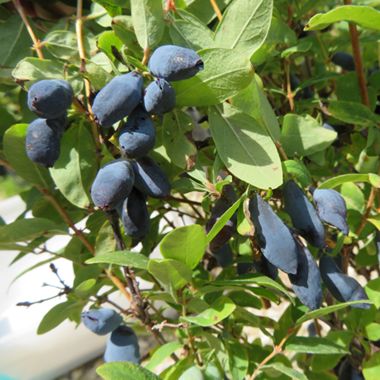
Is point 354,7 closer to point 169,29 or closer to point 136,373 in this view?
point 169,29

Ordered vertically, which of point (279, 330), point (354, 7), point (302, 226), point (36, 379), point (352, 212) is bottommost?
point (36, 379)

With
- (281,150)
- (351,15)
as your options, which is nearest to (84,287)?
(281,150)

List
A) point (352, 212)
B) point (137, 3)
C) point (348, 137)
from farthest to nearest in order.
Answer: point (348, 137)
point (352, 212)
point (137, 3)

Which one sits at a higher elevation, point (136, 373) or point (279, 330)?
point (136, 373)

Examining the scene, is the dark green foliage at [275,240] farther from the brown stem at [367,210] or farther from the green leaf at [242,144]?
the brown stem at [367,210]

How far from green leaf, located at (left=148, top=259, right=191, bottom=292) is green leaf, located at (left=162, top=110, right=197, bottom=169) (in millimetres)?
86

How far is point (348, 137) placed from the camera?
760 millimetres

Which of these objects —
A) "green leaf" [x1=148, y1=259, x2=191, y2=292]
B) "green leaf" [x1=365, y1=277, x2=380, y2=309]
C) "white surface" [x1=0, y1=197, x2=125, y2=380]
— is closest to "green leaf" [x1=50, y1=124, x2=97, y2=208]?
"green leaf" [x1=148, y1=259, x2=191, y2=292]

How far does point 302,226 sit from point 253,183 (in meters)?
0.06

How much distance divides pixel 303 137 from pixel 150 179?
6.6 inches

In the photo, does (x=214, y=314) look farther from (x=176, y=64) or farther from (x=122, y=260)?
(x=176, y=64)

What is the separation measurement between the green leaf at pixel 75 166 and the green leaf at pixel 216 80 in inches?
4.5

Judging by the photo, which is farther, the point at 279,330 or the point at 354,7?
the point at 279,330

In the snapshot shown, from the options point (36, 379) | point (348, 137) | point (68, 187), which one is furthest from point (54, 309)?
point (36, 379)
